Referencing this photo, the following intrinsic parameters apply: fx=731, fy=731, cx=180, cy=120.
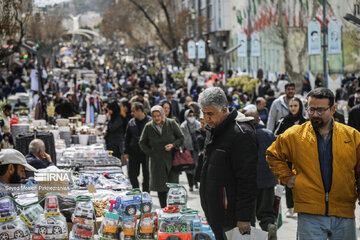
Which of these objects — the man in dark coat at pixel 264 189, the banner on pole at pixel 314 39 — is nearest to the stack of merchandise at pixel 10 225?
the man in dark coat at pixel 264 189

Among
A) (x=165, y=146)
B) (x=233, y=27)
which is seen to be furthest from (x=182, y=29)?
(x=165, y=146)

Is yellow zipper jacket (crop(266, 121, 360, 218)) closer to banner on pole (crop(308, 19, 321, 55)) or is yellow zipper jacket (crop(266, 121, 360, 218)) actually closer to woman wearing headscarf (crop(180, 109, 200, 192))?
woman wearing headscarf (crop(180, 109, 200, 192))

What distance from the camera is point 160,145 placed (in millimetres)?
10188

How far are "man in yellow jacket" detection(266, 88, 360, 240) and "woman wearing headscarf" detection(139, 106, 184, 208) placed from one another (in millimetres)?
4949

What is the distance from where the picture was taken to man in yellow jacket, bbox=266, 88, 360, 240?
510 cm

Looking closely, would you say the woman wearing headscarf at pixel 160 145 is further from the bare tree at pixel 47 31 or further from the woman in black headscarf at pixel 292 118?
the bare tree at pixel 47 31

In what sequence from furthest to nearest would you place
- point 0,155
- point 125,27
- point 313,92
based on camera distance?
point 125,27
point 0,155
point 313,92

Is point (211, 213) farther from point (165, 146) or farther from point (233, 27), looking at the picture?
point (233, 27)

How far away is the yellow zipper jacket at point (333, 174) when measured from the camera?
16.7 ft

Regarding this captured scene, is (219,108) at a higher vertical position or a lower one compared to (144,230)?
higher

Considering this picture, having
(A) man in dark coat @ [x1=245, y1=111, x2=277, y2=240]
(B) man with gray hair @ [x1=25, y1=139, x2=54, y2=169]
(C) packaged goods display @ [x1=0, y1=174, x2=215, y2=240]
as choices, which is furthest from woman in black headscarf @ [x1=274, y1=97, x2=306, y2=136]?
(C) packaged goods display @ [x1=0, y1=174, x2=215, y2=240]

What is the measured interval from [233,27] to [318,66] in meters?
24.1

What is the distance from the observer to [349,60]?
41.7 metres

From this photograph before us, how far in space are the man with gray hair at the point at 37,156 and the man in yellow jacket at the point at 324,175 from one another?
444 cm
